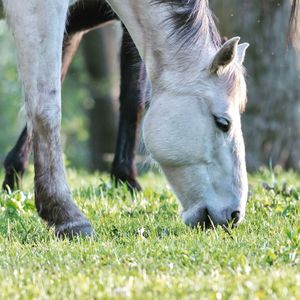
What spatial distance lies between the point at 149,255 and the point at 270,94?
7084 mm

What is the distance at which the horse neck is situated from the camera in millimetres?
5297

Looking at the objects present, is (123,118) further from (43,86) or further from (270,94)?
(270,94)

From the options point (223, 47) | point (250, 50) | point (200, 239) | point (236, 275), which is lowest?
point (250, 50)

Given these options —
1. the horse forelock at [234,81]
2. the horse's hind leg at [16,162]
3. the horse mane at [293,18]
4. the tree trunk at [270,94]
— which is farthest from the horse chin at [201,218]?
the tree trunk at [270,94]

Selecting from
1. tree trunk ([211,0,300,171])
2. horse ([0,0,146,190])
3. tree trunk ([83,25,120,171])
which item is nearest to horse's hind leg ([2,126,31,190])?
horse ([0,0,146,190])

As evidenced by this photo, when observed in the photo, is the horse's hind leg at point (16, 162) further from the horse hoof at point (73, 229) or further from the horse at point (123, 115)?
the horse hoof at point (73, 229)

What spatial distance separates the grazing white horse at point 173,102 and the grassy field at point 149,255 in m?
0.20

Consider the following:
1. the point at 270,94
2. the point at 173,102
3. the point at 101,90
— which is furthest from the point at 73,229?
the point at 101,90

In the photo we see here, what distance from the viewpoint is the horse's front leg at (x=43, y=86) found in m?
4.96

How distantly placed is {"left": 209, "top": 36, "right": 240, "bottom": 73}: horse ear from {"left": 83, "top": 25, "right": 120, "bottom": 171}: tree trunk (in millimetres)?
9858

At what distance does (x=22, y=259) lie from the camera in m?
4.06

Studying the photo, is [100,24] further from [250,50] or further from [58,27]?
[250,50]

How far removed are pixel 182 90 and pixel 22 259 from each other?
1715 mm

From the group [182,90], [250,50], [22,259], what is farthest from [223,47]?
[250,50]
